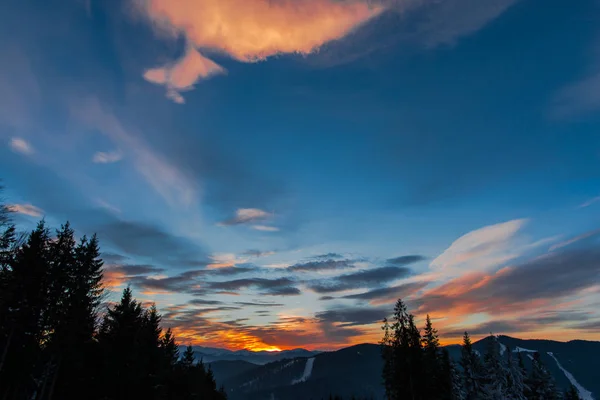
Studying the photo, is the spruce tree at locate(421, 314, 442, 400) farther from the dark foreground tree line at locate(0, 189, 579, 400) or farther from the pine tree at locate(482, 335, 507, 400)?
the dark foreground tree line at locate(0, 189, 579, 400)

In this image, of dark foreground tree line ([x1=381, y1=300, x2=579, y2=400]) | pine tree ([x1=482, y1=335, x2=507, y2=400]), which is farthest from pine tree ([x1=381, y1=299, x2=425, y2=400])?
pine tree ([x1=482, y1=335, x2=507, y2=400])

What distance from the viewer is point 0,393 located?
28.0m

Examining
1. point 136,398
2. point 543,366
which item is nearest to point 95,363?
point 136,398

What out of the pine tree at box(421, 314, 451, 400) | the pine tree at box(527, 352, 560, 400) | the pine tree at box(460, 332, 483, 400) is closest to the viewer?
the pine tree at box(421, 314, 451, 400)

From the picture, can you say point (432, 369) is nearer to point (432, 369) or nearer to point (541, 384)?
A: point (432, 369)

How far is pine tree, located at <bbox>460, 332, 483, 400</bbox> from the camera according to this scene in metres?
58.8

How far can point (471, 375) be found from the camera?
198ft

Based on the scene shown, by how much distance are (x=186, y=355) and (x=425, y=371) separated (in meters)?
39.4

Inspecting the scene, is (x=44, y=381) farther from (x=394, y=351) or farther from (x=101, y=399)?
(x=394, y=351)

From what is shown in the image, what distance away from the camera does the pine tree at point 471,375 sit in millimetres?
58781

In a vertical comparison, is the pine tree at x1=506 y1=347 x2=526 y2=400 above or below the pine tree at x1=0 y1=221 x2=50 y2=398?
below

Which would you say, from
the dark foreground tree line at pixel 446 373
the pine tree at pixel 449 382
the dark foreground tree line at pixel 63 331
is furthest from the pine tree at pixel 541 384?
the dark foreground tree line at pixel 63 331

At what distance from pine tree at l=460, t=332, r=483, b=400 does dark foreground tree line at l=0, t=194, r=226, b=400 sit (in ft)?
172

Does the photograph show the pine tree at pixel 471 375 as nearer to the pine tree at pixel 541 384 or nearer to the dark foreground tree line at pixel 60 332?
the pine tree at pixel 541 384
